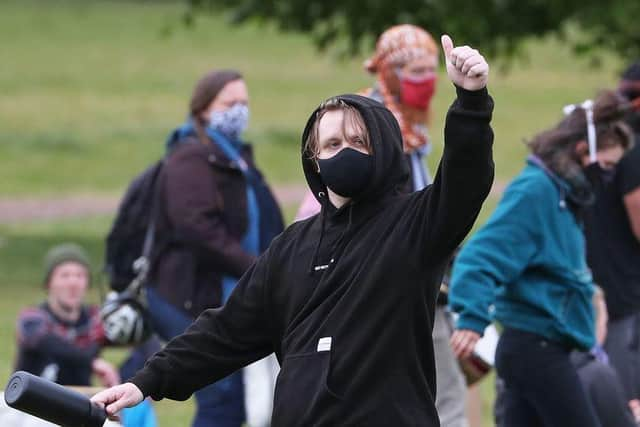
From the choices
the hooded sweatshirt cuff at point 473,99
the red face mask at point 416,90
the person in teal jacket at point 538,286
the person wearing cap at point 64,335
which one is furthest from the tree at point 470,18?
the hooded sweatshirt cuff at point 473,99

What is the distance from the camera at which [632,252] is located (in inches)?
283

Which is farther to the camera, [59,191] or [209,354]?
[59,191]

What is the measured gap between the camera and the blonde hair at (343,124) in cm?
436

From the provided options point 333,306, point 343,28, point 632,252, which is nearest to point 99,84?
point 343,28

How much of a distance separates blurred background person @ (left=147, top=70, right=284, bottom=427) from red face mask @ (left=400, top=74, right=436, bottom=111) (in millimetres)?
780

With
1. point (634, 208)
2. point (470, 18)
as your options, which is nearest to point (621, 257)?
point (634, 208)

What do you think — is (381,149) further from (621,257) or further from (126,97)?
(126,97)

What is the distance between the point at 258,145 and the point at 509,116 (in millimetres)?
7133

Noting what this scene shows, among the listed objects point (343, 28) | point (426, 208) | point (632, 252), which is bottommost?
point (632, 252)

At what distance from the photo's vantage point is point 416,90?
679 centimetres

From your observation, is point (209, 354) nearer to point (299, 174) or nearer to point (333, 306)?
point (333, 306)

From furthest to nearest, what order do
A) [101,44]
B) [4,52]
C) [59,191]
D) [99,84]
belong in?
[101,44]
[4,52]
[99,84]
[59,191]

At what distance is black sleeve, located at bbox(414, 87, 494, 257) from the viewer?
405cm

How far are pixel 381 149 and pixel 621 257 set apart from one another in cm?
306
